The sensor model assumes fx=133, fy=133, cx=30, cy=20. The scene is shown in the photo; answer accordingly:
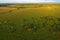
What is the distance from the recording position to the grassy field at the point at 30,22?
3.05 feet

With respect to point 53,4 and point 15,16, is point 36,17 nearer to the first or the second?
point 15,16

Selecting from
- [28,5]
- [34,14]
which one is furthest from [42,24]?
[28,5]

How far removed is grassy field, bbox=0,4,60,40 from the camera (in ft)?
3.05

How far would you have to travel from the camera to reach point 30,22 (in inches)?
41.5

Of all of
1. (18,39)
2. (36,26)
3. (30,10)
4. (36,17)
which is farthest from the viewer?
(30,10)

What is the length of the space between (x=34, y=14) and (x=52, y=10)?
0.19m

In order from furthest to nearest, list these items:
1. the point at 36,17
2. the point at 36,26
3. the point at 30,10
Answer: the point at 30,10, the point at 36,17, the point at 36,26

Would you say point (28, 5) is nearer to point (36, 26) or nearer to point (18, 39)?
point (36, 26)

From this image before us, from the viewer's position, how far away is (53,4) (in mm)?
1296

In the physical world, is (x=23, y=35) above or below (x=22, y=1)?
below

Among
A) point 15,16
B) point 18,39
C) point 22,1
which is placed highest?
point 22,1

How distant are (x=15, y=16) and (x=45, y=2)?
0.34 m

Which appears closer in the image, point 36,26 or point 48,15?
point 36,26

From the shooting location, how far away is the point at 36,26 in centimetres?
102
